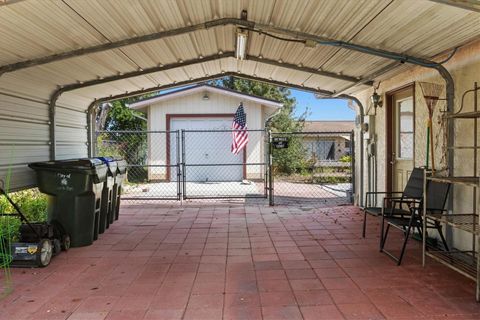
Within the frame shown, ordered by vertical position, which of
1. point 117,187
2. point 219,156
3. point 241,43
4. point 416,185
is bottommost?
point 117,187

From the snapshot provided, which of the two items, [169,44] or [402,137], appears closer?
[169,44]

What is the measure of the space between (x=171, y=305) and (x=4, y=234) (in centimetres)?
262

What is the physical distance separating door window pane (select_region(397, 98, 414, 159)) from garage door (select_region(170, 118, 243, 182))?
7279 millimetres

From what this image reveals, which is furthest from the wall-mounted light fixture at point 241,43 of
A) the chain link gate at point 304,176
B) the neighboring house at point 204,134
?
the neighboring house at point 204,134

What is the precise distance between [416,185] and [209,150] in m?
9.05

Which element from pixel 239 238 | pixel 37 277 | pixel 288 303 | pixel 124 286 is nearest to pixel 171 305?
pixel 124 286

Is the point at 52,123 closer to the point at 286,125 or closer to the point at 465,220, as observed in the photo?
the point at 465,220

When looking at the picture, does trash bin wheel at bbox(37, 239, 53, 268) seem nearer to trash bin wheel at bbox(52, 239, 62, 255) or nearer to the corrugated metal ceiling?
trash bin wheel at bbox(52, 239, 62, 255)

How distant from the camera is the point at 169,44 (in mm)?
5949

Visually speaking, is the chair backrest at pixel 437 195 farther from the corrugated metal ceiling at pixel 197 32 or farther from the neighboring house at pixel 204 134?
the neighboring house at pixel 204 134

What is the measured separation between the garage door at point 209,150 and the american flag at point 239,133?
0.82 m

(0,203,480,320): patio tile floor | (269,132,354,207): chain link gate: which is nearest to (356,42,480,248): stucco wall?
(0,203,480,320): patio tile floor

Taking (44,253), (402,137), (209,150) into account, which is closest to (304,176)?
(209,150)

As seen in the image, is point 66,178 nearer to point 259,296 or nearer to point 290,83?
point 259,296
